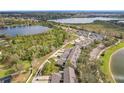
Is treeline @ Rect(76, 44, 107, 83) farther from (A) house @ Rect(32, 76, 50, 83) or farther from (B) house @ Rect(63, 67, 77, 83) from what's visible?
(A) house @ Rect(32, 76, 50, 83)

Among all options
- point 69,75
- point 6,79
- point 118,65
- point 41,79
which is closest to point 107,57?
point 118,65

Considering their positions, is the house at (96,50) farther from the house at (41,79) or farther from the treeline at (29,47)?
the house at (41,79)

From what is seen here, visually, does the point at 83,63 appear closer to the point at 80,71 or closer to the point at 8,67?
the point at 80,71

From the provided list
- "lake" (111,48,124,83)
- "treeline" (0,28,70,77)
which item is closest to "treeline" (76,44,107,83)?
"lake" (111,48,124,83)

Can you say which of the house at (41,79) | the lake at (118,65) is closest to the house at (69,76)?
the house at (41,79)

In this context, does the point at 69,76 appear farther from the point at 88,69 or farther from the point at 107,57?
the point at 107,57
